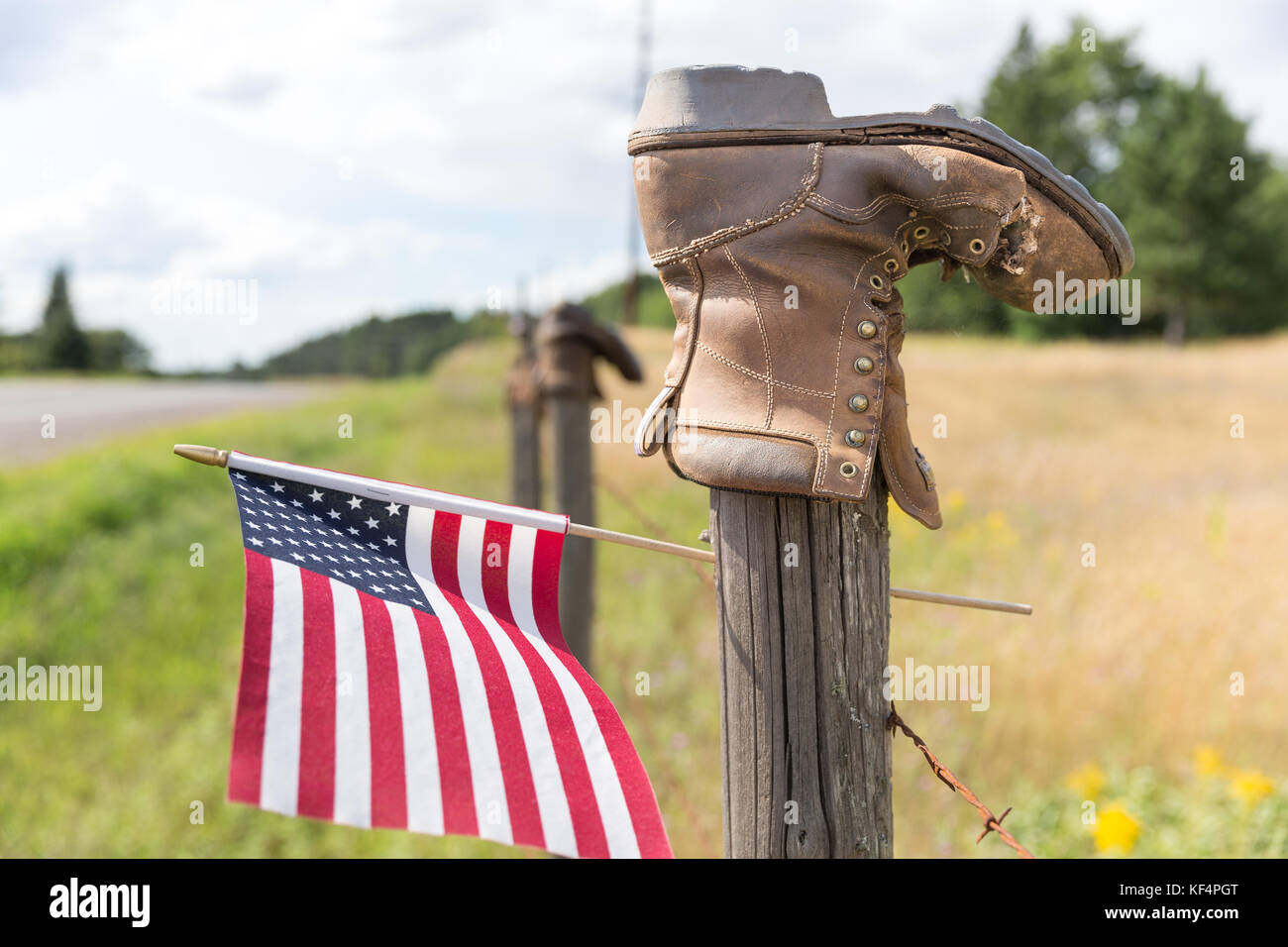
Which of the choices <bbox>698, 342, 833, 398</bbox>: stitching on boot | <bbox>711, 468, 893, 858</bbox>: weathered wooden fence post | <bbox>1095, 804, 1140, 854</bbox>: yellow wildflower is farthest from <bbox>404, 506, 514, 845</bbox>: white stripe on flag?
<bbox>1095, 804, 1140, 854</bbox>: yellow wildflower

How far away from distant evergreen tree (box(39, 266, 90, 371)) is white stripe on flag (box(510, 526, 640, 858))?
4027 cm

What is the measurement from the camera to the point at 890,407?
5.06ft

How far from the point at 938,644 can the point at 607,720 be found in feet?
13.2

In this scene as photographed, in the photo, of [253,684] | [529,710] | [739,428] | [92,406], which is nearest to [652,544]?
[739,428]

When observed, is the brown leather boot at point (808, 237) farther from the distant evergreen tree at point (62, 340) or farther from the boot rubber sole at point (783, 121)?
the distant evergreen tree at point (62, 340)

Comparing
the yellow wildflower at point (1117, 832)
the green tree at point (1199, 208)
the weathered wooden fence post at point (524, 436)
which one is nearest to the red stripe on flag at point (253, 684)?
the yellow wildflower at point (1117, 832)

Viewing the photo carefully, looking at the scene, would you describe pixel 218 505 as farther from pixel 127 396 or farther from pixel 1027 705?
pixel 127 396

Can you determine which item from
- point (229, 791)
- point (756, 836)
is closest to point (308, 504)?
point (229, 791)

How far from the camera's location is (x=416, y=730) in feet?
4.98

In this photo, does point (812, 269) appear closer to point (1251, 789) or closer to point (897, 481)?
point (897, 481)

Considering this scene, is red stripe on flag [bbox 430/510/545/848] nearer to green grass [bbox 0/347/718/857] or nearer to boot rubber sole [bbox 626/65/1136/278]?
boot rubber sole [bbox 626/65/1136/278]

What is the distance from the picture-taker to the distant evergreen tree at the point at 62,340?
116ft
